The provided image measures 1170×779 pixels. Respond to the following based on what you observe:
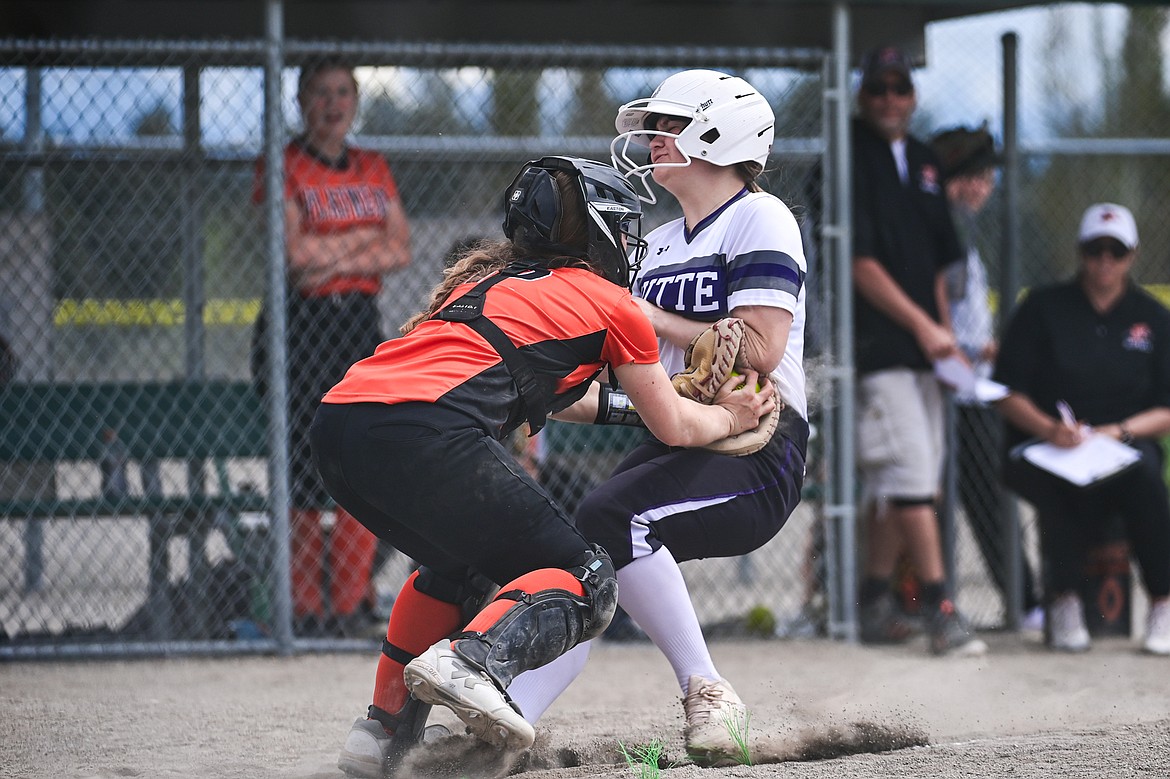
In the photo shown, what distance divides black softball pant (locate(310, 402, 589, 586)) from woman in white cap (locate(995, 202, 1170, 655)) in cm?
350

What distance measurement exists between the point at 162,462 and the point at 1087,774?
3.96 metres

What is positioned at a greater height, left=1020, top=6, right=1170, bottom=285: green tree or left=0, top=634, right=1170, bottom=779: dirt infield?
left=1020, top=6, right=1170, bottom=285: green tree

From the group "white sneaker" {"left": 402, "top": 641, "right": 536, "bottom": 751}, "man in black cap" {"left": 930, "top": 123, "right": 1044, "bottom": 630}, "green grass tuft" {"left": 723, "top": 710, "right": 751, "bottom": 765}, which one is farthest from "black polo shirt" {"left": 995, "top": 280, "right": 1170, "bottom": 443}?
"white sneaker" {"left": 402, "top": 641, "right": 536, "bottom": 751}

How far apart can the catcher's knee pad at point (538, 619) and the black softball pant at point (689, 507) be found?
0.82ft

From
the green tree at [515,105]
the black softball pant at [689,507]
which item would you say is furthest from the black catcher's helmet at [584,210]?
the green tree at [515,105]

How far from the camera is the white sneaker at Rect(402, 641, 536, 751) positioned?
107 inches

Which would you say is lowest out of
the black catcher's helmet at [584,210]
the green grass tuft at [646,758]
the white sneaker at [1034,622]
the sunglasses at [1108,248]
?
the white sneaker at [1034,622]

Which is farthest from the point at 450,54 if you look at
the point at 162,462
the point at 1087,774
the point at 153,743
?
the point at 1087,774

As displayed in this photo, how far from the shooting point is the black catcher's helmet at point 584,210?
3100 millimetres

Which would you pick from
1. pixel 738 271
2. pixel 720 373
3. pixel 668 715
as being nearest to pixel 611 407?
pixel 720 373

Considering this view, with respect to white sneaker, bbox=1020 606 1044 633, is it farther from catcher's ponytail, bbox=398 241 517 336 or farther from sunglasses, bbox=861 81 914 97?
catcher's ponytail, bbox=398 241 517 336

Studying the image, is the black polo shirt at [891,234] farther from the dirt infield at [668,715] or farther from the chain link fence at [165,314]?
the dirt infield at [668,715]

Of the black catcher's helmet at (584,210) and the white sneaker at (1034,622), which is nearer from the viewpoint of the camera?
the black catcher's helmet at (584,210)

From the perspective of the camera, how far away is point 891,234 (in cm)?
589
